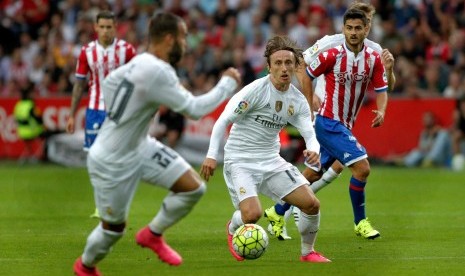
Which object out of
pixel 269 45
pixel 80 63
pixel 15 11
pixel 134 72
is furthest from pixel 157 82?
A: pixel 15 11

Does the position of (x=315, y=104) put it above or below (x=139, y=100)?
below

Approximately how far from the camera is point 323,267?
1004cm

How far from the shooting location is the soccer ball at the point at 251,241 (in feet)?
33.2

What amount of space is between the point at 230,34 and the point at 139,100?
18257mm

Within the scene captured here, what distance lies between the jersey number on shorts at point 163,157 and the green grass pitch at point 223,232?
1.13 metres

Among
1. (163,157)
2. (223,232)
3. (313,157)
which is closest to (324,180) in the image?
(223,232)

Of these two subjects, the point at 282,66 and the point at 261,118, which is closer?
the point at 282,66

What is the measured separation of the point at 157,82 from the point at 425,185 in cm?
1227

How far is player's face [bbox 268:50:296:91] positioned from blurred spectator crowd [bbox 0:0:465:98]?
14.1 m

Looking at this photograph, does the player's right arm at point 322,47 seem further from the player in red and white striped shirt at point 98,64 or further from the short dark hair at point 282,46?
the player in red and white striped shirt at point 98,64

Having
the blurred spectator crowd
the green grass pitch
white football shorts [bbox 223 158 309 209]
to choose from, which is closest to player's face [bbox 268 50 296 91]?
white football shorts [bbox 223 158 309 209]

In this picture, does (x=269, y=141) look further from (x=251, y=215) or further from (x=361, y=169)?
(x=361, y=169)

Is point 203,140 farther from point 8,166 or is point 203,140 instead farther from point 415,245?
point 415,245

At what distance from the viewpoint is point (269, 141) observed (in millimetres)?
10961
